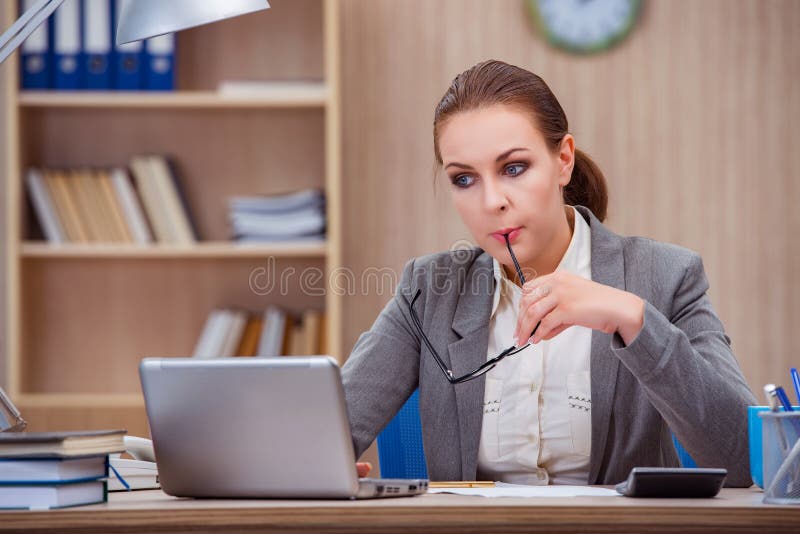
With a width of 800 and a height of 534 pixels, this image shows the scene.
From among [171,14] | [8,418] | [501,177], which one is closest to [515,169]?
[501,177]

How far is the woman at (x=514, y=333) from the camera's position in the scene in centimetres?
153

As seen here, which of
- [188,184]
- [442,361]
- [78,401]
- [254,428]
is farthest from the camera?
[188,184]

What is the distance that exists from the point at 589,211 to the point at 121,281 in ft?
5.94

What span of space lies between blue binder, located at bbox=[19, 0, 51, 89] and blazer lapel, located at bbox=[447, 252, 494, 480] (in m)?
1.77

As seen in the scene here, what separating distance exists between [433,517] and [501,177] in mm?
747

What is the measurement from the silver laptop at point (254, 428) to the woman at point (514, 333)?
1.66 ft

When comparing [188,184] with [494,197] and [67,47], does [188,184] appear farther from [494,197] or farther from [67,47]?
[494,197]

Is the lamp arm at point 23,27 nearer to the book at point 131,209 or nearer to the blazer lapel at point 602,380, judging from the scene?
the blazer lapel at point 602,380

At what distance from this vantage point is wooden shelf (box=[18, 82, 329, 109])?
284 centimetres

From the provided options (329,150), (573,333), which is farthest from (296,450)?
(329,150)

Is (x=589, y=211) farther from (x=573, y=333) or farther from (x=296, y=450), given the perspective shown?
(x=296, y=450)

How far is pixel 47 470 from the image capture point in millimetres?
977

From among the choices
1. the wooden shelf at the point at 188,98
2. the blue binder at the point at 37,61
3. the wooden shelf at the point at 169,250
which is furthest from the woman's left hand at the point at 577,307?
the blue binder at the point at 37,61

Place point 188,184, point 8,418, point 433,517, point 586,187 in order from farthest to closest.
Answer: point 188,184
point 586,187
point 8,418
point 433,517
